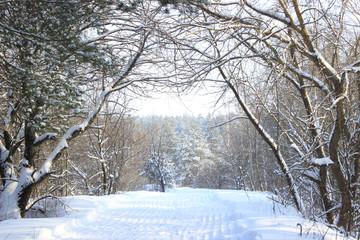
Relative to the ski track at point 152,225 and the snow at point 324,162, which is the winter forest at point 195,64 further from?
the ski track at point 152,225

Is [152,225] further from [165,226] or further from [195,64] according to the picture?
[195,64]

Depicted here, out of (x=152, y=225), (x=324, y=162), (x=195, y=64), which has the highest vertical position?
(x=195, y=64)

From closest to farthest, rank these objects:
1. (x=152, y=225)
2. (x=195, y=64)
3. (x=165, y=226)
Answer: (x=195, y=64), (x=165, y=226), (x=152, y=225)

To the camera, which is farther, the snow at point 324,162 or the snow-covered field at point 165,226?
the snow at point 324,162

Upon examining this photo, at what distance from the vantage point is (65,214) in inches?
206

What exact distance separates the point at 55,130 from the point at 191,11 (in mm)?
4073

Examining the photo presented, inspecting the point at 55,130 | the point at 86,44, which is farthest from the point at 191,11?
the point at 55,130

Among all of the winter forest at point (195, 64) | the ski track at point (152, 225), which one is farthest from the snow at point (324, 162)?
the ski track at point (152, 225)

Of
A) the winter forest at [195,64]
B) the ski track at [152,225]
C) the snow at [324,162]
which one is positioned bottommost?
the ski track at [152,225]

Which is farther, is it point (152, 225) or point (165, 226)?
point (152, 225)

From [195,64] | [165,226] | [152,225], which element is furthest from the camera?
[152,225]

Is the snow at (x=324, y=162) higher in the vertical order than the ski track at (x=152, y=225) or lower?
higher

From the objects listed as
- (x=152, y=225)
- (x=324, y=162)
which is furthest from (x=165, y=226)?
(x=324, y=162)

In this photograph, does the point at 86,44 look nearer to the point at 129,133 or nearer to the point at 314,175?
the point at 314,175
